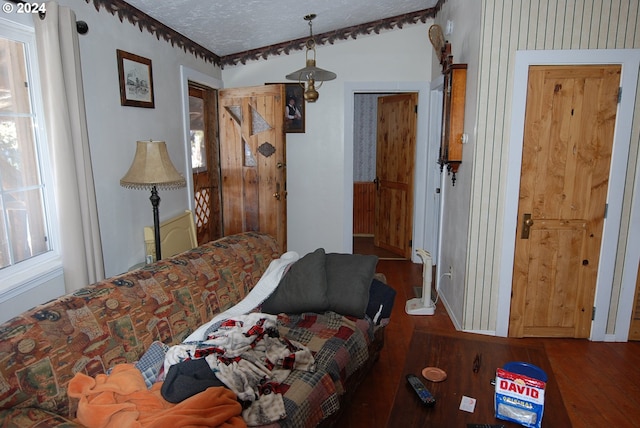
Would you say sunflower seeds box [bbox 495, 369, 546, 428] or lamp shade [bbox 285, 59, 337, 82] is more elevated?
lamp shade [bbox 285, 59, 337, 82]

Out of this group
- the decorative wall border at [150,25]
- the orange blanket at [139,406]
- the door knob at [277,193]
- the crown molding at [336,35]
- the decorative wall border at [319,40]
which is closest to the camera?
the orange blanket at [139,406]

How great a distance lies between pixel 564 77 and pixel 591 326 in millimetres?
1760

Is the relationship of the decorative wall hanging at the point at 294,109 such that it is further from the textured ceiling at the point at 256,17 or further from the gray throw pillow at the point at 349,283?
the gray throw pillow at the point at 349,283

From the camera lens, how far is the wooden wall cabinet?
2982mm

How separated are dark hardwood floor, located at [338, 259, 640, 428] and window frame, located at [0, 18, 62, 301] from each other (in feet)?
5.58

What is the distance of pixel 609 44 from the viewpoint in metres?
2.58

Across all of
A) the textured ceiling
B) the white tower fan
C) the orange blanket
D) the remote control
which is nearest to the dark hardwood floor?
the white tower fan

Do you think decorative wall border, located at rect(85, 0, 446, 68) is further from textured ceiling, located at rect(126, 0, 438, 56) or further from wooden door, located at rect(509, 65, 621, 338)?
wooden door, located at rect(509, 65, 621, 338)

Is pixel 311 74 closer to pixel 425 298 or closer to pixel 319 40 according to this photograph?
pixel 319 40

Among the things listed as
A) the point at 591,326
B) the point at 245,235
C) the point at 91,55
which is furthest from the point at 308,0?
the point at 591,326

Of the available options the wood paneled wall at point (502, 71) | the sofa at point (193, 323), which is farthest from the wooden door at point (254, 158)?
the wood paneled wall at point (502, 71)

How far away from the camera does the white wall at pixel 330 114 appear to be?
14.1 feet

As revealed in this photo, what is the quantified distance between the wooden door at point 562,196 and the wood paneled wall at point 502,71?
5.7 inches

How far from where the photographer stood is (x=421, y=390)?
161 centimetres
